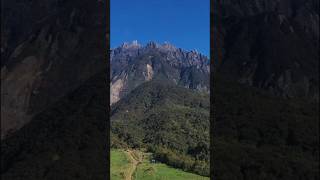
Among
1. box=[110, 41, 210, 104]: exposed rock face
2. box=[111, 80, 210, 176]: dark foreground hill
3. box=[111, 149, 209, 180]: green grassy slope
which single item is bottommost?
box=[111, 149, 209, 180]: green grassy slope

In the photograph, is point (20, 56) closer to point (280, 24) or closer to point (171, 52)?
point (280, 24)

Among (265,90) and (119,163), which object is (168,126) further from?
(265,90)

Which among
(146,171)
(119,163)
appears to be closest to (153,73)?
(119,163)

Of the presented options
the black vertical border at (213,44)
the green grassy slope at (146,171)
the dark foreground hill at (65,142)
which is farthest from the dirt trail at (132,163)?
the black vertical border at (213,44)

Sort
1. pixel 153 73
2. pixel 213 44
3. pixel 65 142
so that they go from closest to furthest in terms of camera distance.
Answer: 1. pixel 65 142
2. pixel 213 44
3. pixel 153 73

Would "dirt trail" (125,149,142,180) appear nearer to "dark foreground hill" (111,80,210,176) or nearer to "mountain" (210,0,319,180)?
"dark foreground hill" (111,80,210,176)

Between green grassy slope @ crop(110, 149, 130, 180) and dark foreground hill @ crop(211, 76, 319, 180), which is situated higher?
dark foreground hill @ crop(211, 76, 319, 180)

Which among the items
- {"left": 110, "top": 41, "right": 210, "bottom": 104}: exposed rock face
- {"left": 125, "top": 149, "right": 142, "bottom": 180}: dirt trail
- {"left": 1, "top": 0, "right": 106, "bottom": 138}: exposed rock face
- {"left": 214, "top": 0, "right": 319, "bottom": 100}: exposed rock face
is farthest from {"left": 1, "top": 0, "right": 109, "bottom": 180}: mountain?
{"left": 110, "top": 41, "right": 210, "bottom": 104}: exposed rock face
